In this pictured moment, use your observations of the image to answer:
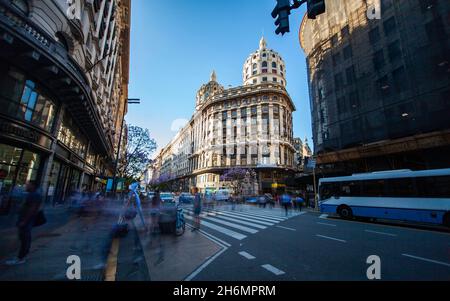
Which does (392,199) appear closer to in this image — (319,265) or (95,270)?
(319,265)

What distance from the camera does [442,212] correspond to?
899 cm

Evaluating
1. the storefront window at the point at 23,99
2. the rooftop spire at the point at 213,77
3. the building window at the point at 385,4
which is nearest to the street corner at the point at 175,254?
the storefront window at the point at 23,99

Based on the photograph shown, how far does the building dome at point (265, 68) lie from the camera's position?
5975 centimetres

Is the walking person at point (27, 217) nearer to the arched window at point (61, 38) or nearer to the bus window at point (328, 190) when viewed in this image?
the arched window at point (61, 38)

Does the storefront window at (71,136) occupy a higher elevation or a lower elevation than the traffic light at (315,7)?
lower

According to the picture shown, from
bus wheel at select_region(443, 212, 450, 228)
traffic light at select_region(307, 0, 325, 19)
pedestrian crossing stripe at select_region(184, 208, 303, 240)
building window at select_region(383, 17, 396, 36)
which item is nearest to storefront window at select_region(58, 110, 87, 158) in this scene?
pedestrian crossing stripe at select_region(184, 208, 303, 240)

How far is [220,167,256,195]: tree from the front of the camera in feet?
143

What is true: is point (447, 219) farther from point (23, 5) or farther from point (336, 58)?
point (23, 5)

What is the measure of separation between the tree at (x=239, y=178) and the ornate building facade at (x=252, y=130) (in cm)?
195

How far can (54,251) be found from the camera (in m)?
5.26

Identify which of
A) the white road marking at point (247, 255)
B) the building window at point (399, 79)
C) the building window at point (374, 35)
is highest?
the building window at point (374, 35)

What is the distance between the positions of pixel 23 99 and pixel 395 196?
1991cm
